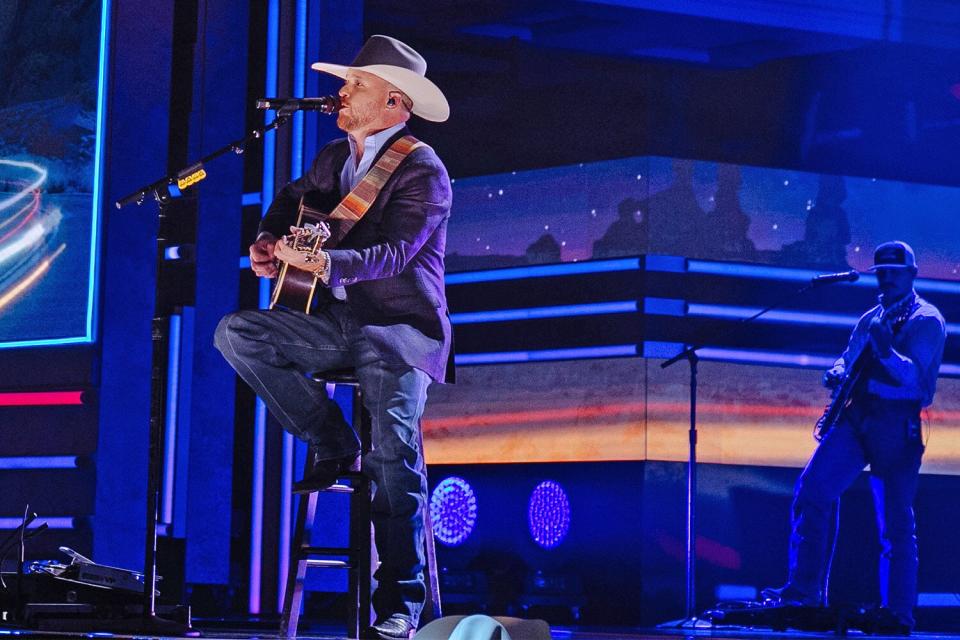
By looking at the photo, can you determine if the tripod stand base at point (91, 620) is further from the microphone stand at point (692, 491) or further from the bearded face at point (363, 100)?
the microphone stand at point (692, 491)

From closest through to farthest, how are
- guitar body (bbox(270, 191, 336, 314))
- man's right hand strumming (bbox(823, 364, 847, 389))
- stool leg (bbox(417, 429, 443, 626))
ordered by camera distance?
guitar body (bbox(270, 191, 336, 314)) < stool leg (bbox(417, 429, 443, 626)) < man's right hand strumming (bbox(823, 364, 847, 389))

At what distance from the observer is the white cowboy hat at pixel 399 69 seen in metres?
3.90

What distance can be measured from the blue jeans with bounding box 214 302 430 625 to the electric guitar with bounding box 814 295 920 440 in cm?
323

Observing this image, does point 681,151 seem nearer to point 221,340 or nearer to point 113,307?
point 113,307

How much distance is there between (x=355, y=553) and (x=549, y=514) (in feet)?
11.9

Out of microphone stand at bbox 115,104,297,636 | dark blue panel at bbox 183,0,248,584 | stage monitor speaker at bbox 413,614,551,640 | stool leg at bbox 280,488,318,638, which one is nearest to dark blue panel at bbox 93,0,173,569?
dark blue panel at bbox 183,0,248,584

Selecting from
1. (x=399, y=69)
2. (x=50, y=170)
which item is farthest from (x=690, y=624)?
(x=50, y=170)

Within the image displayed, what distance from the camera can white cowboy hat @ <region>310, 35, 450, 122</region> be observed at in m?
3.90

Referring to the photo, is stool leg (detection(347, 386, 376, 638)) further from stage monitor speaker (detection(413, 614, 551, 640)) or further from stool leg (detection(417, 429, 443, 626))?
stage monitor speaker (detection(413, 614, 551, 640))

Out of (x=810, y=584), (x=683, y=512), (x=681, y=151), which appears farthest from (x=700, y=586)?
(x=681, y=151)

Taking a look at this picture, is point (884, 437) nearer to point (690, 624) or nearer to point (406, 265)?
point (690, 624)

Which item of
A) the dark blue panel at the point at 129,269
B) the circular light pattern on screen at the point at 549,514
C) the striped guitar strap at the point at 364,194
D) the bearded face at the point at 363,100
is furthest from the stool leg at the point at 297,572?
the circular light pattern on screen at the point at 549,514

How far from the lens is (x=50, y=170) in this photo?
→ 694 cm

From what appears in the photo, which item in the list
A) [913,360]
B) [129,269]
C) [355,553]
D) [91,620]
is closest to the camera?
[355,553]
